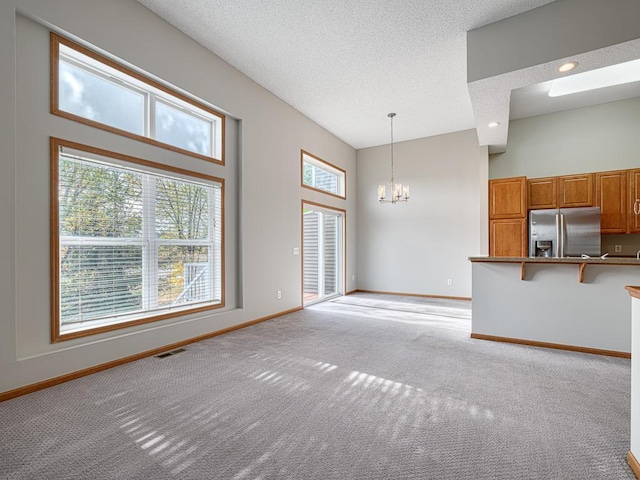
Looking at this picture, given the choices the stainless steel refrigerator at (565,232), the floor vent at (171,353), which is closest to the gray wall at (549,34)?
the stainless steel refrigerator at (565,232)

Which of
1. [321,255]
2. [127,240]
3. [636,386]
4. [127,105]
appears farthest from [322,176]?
[636,386]

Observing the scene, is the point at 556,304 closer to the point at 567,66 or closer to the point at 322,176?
the point at 567,66

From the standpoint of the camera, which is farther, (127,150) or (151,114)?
(151,114)

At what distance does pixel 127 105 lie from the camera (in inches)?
128

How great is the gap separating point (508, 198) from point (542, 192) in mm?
552

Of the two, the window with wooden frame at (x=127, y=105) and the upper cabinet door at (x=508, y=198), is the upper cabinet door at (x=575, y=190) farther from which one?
the window with wooden frame at (x=127, y=105)

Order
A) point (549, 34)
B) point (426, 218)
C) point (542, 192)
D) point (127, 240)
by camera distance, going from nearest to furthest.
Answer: point (549, 34) → point (127, 240) → point (542, 192) → point (426, 218)

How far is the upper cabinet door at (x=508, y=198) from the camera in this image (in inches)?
227

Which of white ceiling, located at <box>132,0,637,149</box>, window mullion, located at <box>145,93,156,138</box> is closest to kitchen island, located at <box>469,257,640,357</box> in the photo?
white ceiling, located at <box>132,0,637,149</box>

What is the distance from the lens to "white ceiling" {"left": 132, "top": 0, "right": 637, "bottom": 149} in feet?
10.6

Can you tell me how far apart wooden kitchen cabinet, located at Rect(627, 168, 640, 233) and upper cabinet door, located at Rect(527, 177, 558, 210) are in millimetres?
955

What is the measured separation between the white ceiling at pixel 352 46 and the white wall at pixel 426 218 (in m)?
1.25

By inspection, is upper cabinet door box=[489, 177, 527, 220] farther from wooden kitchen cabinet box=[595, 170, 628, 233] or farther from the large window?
the large window

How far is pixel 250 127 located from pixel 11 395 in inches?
151
